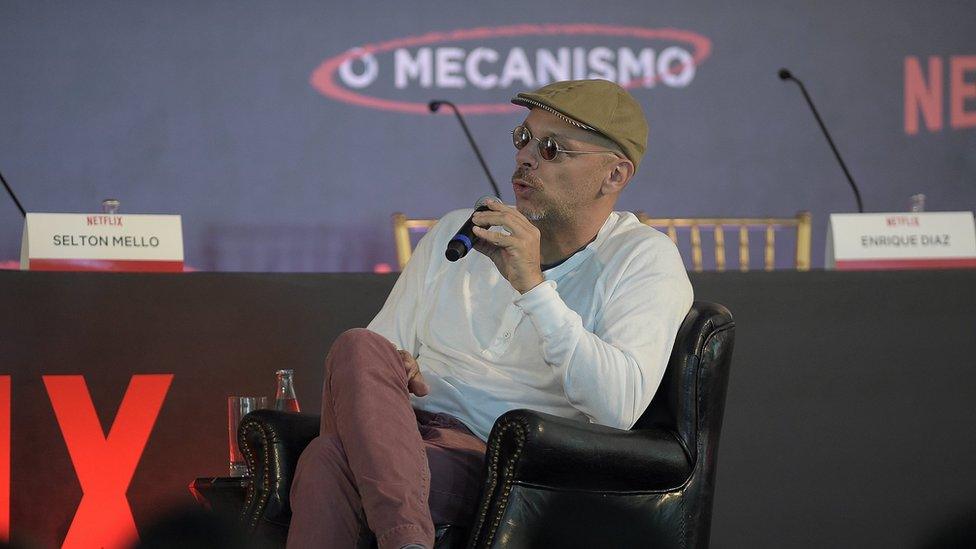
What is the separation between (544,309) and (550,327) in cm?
3

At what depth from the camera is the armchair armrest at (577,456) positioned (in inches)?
76.4

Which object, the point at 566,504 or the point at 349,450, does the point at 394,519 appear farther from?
the point at 566,504

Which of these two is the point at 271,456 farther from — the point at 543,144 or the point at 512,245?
the point at 543,144

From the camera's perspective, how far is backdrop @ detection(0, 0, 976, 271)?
5.46 m

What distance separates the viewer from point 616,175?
7.86ft

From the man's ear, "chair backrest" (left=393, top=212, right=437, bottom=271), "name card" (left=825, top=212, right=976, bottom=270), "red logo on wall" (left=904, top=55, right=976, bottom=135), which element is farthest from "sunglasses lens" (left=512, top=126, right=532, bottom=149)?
"red logo on wall" (left=904, top=55, right=976, bottom=135)

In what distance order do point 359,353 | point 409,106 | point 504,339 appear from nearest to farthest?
point 359,353
point 504,339
point 409,106

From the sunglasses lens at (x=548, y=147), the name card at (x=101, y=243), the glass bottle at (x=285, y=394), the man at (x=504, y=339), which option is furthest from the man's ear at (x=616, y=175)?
the name card at (x=101, y=243)

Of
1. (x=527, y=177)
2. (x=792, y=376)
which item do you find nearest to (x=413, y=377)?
(x=527, y=177)

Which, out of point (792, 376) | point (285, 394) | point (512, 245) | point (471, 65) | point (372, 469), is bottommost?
point (792, 376)

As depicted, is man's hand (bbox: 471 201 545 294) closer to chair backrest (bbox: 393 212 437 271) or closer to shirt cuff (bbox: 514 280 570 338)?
shirt cuff (bbox: 514 280 570 338)

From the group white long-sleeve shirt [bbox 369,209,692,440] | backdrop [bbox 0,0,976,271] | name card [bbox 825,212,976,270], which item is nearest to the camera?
white long-sleeve shirt [bbox 369,209,692,440]

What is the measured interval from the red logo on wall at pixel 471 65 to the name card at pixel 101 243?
2.37 meters

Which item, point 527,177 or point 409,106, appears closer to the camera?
point 527,177
